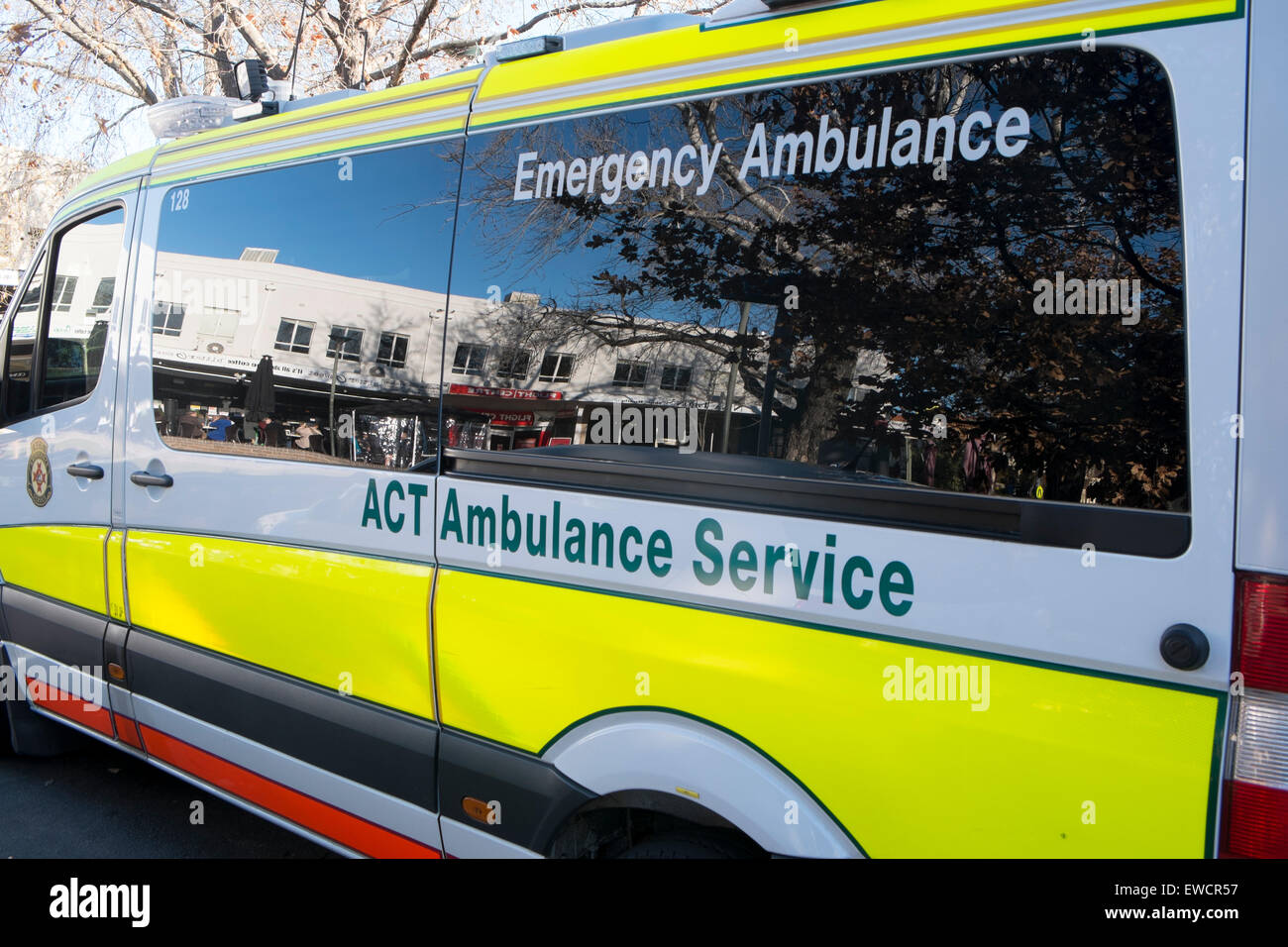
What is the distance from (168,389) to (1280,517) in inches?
126

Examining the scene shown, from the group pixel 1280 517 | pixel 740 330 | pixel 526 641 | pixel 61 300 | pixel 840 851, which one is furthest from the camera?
pixel 61 300

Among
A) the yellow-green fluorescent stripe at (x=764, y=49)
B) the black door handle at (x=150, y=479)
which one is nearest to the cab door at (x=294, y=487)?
the black door handle at (x=150, y=479)

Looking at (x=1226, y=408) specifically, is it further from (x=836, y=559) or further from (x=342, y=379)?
(x=342, y=379)

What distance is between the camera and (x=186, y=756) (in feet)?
10.7

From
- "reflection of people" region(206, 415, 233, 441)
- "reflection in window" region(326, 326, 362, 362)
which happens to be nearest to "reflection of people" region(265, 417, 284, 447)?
"reflection of people" region(206, 415, 233, 441)

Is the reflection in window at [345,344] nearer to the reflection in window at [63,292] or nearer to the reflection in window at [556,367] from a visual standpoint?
the reflection in window at [556,367]

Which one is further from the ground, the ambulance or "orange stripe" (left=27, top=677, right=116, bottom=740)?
the ambulance

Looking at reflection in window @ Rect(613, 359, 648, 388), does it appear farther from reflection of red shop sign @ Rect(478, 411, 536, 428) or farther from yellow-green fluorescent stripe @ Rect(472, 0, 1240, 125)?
yellow-green fluorescent stripe @ Rect(472, 0, 1240, 125)

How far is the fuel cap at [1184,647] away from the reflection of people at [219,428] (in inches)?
107

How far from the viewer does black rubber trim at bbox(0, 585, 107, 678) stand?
3.56 metres

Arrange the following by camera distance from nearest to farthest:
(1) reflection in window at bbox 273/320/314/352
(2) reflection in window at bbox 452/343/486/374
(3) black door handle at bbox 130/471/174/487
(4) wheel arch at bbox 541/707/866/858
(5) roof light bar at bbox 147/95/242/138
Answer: (4) wheel arch at bbox 541/707/866/858, (2) reflection in window at bbox 452/343/486/374, (1) reflection in window at bbox 273/320/314/352, (3) black door handle at bbox 130/471/174/487, (5) roof light bar at bbox 147/95/242/138
